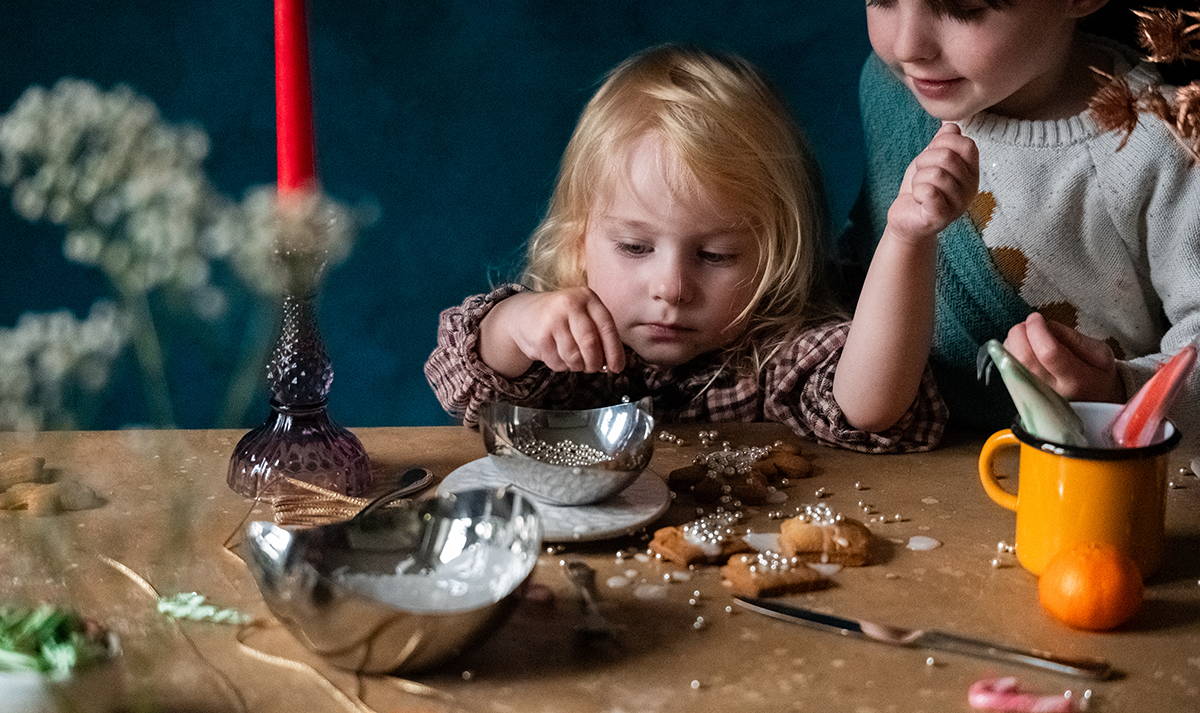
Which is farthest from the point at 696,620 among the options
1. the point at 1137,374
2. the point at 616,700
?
the point at 1137,374

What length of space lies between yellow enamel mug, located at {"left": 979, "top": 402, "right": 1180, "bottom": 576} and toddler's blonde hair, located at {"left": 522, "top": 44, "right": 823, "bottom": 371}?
1.65 feet

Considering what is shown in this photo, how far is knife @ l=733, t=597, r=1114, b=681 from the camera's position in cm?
66

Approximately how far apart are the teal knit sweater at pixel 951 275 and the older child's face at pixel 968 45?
17 centimetres

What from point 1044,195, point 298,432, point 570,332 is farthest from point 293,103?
point 1044,195

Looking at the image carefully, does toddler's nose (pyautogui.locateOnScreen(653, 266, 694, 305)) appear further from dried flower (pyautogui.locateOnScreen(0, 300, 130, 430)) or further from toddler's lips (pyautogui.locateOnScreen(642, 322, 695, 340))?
dried flower (pyautogui.locateOnScreen(0, 300, 130, 430))

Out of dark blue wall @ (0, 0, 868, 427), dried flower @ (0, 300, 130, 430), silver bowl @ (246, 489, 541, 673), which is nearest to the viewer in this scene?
dried flower @ (0, 300, 130, 430)

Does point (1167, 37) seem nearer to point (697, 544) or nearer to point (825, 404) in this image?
point (697, 544)

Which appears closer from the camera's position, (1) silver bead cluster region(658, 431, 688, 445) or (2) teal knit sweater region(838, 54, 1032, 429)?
(1) silver bead cluster region(658, 431, 688, 445)

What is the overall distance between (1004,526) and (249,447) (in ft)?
1.72

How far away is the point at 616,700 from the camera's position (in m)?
0.63

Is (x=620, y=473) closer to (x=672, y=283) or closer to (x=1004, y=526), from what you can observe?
(x=1004, y=526)

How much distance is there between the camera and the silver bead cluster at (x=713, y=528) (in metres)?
0.81

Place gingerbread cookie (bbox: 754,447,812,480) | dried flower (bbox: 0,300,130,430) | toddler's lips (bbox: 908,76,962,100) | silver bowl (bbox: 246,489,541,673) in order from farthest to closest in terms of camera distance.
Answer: toddler's lips (bbox: 908,76,962,100) → gingerbread cookie (bbox: 754,447,812,480) → silver bowl (bbox: 246,489,541,673) → dried flower (bbox: 0,300,130,430)

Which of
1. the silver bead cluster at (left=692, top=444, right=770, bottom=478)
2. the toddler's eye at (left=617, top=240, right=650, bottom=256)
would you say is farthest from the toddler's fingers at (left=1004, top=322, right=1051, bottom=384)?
the toddler's eye at (left=617, top=240, right=650, bottom=256)
